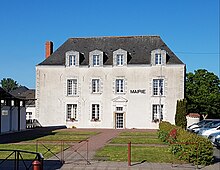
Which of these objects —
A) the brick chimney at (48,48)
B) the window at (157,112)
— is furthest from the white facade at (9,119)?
the window at (157,112)

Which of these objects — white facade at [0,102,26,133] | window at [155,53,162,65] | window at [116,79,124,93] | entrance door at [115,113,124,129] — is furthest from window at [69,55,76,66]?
window at [155,53,162,65]

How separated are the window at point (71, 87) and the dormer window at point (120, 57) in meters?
4.89

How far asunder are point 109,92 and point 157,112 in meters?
5.47

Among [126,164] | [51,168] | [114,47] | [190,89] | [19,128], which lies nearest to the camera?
[51,168]

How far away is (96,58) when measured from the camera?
39.2 m

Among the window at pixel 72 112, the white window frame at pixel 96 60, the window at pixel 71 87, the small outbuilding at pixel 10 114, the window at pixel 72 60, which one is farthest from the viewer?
the window at pixel 72 60

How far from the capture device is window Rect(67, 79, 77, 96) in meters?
39.4

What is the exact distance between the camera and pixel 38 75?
131 ft

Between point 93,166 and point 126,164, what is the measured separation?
125 centimetres

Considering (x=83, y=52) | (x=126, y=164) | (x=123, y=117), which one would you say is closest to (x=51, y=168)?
(x=126, y=164)

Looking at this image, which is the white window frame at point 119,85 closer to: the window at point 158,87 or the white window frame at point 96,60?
the white window frame at point 96,60

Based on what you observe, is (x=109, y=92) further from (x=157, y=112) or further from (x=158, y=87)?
(x=157, y=112)

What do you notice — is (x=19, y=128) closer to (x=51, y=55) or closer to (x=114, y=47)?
(x=51, y=55)

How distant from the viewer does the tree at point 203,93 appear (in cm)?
5506
